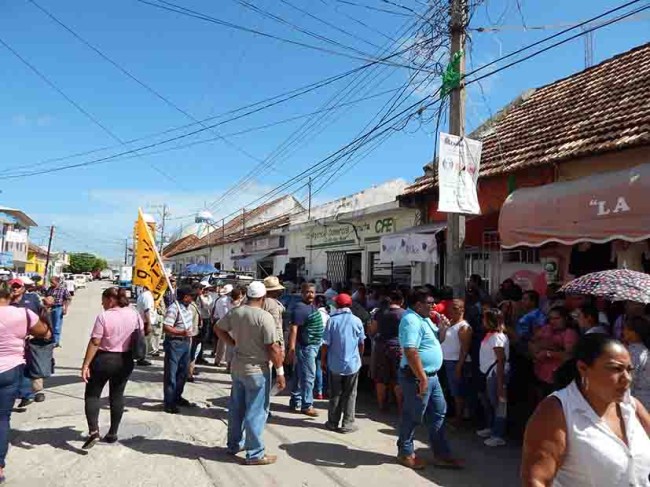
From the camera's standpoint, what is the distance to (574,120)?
976 centimetres

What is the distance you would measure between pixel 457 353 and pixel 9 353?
4880 mm

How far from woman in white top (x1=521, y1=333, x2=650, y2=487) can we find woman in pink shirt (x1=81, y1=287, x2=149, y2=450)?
176 inches

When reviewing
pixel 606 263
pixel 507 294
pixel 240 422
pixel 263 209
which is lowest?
pixel 240 422

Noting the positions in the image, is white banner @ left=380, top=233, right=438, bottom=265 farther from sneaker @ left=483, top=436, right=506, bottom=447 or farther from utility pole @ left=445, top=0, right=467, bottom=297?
sneaker @ left=483, top=436, right=506, bottom=447

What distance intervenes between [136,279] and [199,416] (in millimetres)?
2668

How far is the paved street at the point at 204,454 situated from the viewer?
4695 mm

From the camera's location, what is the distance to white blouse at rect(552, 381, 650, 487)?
2.05 meters

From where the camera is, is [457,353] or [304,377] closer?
[457,353]

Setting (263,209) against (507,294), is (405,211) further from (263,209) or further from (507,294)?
(263,209)

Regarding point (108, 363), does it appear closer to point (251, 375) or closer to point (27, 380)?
point (251, 375)

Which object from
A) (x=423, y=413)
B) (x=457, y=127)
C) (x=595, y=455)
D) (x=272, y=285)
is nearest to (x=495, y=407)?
(x=423, y=413)

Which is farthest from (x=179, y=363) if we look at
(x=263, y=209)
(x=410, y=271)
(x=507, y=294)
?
(x=263, y=209)

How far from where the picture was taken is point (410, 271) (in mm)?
13000

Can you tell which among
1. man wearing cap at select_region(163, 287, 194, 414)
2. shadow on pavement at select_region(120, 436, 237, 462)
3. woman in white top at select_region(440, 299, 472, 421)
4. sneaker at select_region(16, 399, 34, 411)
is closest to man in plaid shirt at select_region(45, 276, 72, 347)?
sneaker at select_region(16, 399, 34, 411)
